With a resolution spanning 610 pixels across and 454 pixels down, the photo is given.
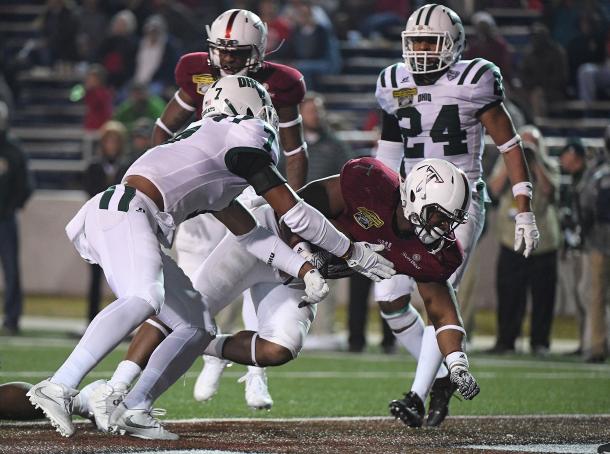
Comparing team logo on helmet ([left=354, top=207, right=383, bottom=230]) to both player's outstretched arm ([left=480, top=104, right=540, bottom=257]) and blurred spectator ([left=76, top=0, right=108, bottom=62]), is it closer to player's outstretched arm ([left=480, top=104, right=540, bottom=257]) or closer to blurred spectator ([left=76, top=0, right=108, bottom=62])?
player's outstretched arm ([left=480, top=104, right=540, bottom=257])

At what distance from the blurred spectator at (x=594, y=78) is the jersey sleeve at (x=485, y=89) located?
782cm

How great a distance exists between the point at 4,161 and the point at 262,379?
581 cm

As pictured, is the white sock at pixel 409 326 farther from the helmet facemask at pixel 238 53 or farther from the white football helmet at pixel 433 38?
the helmet facemask at pixel 238 53

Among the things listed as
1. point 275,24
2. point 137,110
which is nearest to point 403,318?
point 137,110

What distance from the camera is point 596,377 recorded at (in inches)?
362

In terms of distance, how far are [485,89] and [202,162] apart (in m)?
1.82

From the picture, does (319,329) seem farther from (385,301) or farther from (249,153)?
(249,153)

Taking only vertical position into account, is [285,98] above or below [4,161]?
above

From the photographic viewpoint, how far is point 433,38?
21.8ft

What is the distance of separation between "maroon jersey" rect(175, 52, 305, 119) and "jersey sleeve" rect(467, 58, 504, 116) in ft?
3.08

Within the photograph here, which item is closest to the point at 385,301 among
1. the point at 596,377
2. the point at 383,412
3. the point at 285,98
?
the point at 383,412

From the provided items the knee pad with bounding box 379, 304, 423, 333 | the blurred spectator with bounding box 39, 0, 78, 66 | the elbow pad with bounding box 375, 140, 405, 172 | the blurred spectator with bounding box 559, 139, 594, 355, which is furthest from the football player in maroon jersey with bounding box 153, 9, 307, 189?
the blurred spectator with bounding box 39, 0, 78, 66

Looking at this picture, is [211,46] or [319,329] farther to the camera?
[319,329]

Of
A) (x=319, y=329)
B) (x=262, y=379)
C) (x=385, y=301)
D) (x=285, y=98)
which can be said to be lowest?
(x=319, y=329)
